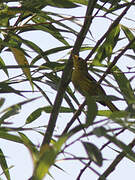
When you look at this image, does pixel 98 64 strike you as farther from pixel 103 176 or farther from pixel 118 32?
pixel 103 176

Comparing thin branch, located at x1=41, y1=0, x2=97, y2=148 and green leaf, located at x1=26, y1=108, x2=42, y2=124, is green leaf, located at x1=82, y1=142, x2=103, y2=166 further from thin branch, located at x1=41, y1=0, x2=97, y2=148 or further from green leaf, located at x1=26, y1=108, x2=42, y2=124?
green leaf, located at x1=26, y1=108, x2=42, y2=124

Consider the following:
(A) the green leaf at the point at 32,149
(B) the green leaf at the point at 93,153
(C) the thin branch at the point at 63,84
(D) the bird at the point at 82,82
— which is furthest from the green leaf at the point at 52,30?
(B) the green leaf at the point at 93,153

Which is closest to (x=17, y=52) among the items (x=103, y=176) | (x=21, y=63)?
(x=21, y=63)

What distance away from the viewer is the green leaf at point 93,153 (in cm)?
84

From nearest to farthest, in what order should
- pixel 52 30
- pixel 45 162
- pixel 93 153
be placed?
pixel 45 162 → pixel 93 153 → pixel 52 30

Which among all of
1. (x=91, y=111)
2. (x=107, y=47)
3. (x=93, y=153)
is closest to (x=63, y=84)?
(x=91, y=111)

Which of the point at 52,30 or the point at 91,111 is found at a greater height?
the point at 52,30

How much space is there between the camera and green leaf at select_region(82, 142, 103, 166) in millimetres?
841

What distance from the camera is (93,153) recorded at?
867 millimetres

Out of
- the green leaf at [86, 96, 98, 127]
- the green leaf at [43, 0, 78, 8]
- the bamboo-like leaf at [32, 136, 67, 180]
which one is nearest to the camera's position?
the bamboo-like leaf at [32, 136, 67, 180]

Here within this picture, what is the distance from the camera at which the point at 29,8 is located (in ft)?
4.28

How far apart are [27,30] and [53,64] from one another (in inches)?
6.5

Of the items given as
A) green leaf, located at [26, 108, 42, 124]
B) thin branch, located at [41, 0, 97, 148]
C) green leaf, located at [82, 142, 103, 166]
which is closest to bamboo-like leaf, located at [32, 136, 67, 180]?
green leaf, located at [82, 142, 103, 166]

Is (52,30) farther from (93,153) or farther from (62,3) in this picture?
(93,153)
